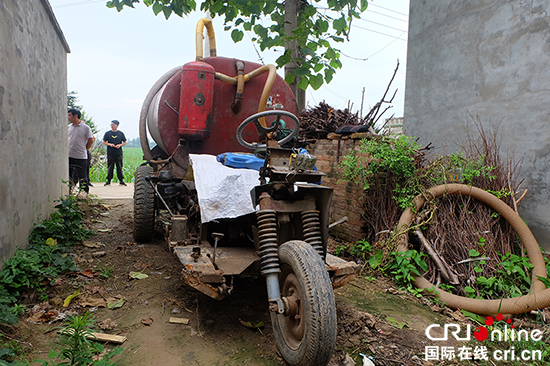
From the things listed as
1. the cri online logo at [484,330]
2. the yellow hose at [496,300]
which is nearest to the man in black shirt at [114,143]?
the yellow hose at [496,300]

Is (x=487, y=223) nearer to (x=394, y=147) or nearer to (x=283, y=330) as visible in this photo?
(x=394, y=147)

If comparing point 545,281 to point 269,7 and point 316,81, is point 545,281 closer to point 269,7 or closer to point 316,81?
point 316,81

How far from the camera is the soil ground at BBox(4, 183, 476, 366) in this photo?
2.46 metres

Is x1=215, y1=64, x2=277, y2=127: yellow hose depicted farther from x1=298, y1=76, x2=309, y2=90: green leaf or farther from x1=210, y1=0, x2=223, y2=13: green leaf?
x1=210, y1=0, x2=223, y2=13: green leaf

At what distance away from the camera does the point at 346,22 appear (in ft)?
19.4

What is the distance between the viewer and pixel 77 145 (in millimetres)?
7281

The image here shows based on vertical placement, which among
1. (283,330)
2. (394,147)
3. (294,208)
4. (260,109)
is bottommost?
(283,330)

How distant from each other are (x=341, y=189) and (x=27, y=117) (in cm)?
414

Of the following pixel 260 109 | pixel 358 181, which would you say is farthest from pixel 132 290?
pixel 358 181

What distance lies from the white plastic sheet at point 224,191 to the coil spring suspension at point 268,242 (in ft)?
1.14

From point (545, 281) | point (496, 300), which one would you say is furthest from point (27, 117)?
point (545, 281)

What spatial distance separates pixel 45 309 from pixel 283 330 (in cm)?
208

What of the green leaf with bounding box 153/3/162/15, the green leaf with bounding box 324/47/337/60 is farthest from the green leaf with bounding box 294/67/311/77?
the green leaf with bounding box 153/3/162/15

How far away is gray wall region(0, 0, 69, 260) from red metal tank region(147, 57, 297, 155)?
4.61ft
